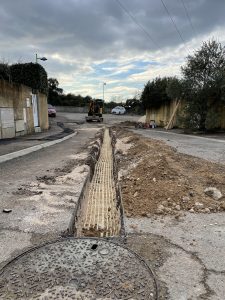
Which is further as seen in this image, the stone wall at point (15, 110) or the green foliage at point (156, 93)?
the green foliage at point (156, 93)

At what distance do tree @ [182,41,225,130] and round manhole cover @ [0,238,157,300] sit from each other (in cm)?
A: 1765

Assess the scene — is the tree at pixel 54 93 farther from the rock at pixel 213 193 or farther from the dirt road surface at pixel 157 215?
the rock at pixel 213 193

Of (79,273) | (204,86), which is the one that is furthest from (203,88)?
(79,273)

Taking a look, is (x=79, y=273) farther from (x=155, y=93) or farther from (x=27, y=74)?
(x=155, y=93)

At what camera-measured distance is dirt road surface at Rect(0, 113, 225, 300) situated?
2.80 meters

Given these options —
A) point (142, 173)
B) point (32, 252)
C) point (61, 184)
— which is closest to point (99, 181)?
point (142, 173)

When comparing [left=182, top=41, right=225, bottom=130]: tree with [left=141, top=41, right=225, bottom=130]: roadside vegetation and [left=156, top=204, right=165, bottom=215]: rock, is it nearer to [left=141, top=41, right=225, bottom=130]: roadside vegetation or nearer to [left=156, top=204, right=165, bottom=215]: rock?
[left=141, top=41, right=225, bottom=130]: roadside vegetation

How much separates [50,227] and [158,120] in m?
27.9

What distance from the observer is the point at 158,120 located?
1212 inches

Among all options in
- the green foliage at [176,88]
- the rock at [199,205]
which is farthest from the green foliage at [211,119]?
the rock at [199,205]

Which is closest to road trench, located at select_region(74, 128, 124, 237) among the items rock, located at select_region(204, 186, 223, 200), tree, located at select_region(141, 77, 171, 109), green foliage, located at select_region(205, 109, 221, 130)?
rock, located at select_region(204, 186, 223, 200)

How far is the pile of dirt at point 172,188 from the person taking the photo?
14.7 feet

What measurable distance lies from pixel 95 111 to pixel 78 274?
35.1 metres

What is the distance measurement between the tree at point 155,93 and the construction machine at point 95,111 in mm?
6593
